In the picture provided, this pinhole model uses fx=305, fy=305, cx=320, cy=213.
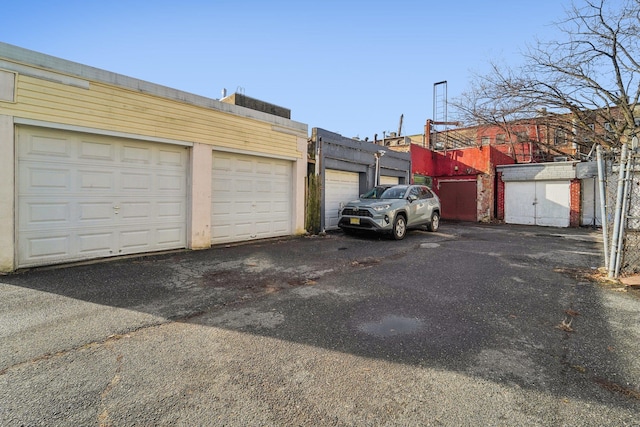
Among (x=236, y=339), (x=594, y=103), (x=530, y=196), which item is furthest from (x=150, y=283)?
(x=530, y=196)

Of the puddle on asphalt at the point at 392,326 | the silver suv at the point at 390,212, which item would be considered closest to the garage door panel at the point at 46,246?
the puddle on asphalt at the point at 392,326

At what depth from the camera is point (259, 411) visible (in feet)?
6.73

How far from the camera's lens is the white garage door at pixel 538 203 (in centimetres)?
1600

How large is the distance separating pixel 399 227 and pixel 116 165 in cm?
785

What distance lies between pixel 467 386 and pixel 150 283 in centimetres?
471

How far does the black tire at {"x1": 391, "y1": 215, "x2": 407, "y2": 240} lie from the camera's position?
31.5 feet

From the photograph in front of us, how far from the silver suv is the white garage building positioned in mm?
2815

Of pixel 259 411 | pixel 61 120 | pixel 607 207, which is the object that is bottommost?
pixel 259 411

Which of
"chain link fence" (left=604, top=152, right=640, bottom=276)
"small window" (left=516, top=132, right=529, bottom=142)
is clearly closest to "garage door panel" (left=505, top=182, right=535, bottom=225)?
"small window" (left=516, top=132, right=529, bottom=142)

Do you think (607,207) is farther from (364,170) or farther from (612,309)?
(364,170)

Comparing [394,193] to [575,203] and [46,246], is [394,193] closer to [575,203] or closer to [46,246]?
[46,246]

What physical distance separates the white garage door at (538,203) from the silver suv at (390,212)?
9309 millimetres

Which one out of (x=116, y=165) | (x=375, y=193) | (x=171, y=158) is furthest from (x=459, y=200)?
(x=116, y=165)

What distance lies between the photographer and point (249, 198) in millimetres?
9227
